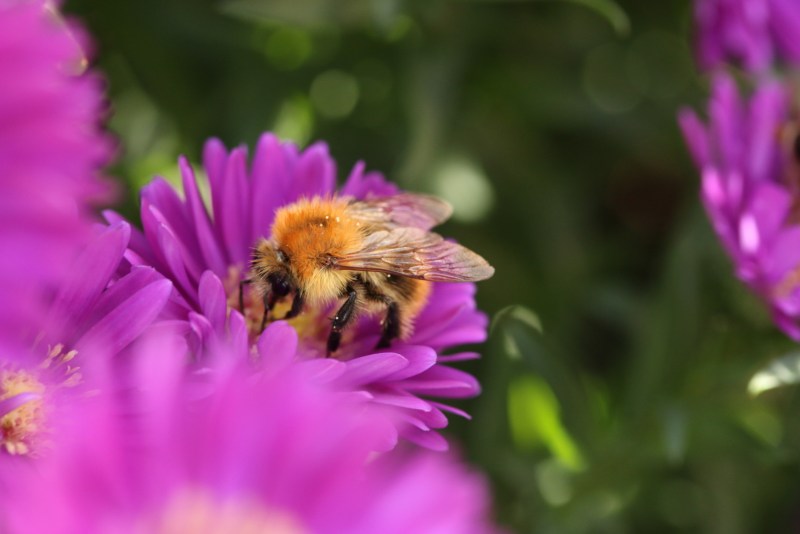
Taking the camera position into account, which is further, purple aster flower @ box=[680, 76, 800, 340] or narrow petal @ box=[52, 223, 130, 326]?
purple aster flower @ box=[680, 76, 800, 340]

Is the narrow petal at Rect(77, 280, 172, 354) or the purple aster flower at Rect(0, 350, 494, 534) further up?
the purple aster flower at Rect(0, 350, 494, 534)

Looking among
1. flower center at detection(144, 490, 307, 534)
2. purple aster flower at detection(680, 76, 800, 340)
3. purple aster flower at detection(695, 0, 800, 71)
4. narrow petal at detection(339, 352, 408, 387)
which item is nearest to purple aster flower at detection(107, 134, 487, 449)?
narrow petal at detection(339, 352, 408, 387)

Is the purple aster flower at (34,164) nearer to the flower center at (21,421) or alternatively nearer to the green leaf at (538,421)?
the flower center at (21,421)

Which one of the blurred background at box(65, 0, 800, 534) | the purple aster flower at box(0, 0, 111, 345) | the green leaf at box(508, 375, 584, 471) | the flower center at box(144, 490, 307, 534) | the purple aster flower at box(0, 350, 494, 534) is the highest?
the purple aster flower at box(0, 0, 111, 345)

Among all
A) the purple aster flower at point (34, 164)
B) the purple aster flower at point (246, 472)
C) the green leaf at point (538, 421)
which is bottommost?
the green leaf at point (538, 421)

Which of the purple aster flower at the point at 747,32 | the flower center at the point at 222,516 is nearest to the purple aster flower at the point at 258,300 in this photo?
the flower center at the point at 222,516

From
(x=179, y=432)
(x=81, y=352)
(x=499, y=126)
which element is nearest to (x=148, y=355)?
(x=179, y=432)

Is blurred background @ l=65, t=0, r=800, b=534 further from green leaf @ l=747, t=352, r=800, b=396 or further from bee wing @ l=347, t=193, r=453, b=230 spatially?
bee wing @ l=347, t=193, r=453, b=230

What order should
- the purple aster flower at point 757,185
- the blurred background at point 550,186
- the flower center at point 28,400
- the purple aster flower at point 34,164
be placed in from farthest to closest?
the blurred background at point 550,186 → the purple aster flower at point 757,185 → the flower center at point 28,400 → the purple aster flower at point 34,164
